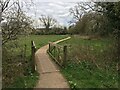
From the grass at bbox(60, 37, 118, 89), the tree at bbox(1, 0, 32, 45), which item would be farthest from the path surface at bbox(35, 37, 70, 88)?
the tree at bbox(1, 0, 32, 45)

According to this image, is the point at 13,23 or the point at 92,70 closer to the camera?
the point at 13,23

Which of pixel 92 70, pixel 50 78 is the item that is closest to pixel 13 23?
pixel 50 78

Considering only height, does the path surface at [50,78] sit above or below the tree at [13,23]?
below

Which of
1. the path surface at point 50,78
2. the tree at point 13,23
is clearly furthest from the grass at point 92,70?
the tree at point 13,23

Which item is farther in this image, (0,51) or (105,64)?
(105,64)

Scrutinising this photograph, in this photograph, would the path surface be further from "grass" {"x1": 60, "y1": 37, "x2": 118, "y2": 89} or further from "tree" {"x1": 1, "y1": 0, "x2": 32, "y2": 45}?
"tree" {"x1": 1, "y1": 0, "x2": 32, "y2": 45}

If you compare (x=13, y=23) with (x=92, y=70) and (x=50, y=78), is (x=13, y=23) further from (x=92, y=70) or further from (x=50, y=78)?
(x=92, y=70)

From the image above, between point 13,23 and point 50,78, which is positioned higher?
point 13,23

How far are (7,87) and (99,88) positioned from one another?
3219 millimetres

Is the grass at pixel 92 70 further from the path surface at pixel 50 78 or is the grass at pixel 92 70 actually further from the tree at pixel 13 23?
the tree at pixel 13 23

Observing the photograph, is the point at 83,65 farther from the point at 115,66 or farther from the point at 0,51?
the point at 0,51

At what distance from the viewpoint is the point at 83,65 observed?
42.9ft

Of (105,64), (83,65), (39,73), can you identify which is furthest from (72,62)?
(39,73)

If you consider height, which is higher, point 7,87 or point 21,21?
point 21,21
